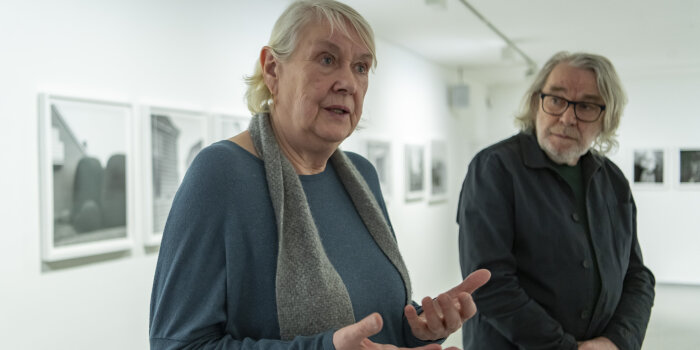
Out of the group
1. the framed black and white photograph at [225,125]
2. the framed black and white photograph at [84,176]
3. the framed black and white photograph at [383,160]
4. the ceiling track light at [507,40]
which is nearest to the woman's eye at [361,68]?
the framed black and white photograph at [84,176]

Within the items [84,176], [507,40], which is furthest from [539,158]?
[507,40]

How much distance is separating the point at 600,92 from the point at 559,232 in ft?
1.84

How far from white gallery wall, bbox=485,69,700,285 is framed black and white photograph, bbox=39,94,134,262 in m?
7.81

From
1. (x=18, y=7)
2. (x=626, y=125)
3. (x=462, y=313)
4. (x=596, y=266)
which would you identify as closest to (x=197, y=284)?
(x=462, y=313)

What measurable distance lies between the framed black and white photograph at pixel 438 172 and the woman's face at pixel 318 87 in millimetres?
6461

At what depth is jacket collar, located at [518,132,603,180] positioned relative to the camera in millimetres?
1987

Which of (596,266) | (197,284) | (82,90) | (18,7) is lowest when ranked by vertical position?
(596,266)

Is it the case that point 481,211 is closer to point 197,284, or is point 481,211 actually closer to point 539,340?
point 539,340

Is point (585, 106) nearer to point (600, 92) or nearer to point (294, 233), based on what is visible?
point (600, 92)

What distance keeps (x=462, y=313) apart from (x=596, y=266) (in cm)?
96

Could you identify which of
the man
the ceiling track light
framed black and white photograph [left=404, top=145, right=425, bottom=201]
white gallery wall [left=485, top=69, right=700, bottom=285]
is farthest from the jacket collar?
white gallery wall [left=485, top=69, right=700, bottom=285]

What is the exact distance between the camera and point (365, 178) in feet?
5.03

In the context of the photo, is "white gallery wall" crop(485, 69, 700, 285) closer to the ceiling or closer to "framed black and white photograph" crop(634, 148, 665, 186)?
"framed black and white photograph" crop(634, 148, 665, 186)

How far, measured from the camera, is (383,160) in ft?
20.3
